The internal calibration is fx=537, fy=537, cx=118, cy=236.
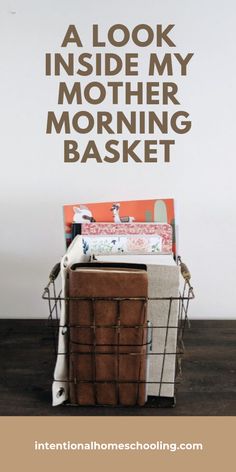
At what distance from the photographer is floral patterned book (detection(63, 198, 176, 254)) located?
883 millimetres

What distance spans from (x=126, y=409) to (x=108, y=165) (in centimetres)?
55

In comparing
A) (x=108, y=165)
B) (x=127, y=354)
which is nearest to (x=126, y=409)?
(x=127, y=354)

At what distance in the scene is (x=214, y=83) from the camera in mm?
1123

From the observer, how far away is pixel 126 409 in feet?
2.56

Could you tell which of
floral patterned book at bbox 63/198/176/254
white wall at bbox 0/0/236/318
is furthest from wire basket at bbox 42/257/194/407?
white wall at bbox 0/0/236/318

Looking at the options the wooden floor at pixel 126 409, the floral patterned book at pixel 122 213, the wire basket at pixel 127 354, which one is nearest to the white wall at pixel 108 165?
the wooden floor at pixel 126 409

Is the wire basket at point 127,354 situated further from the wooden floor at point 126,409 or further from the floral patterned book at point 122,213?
the floral patterned book at point 122,213

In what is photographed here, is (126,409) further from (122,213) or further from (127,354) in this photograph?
(122,213)

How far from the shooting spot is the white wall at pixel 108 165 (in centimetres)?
111

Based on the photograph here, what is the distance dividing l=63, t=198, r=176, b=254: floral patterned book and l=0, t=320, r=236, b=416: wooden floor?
0.22m

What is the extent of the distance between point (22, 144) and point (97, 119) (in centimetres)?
17

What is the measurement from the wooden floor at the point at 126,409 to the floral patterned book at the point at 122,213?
22 cm

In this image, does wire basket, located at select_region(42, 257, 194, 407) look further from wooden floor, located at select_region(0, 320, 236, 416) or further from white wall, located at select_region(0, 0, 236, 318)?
white wall, located at select_region(0, 0, 236, 318)
